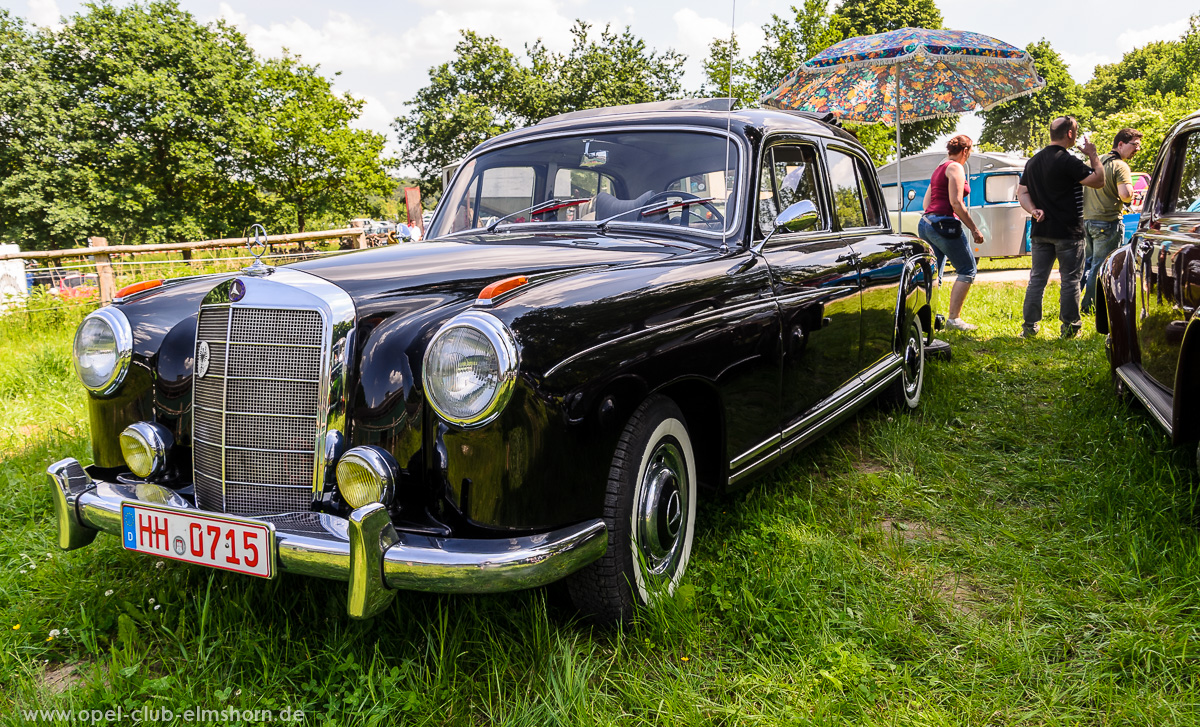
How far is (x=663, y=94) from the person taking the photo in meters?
38.8

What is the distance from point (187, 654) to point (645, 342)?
5.35 ft

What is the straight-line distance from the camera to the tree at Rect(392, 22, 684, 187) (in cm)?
3616

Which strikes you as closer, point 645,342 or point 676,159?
point 645,342

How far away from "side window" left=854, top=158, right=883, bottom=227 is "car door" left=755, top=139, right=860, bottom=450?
72 cm

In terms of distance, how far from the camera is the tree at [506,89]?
119 ft

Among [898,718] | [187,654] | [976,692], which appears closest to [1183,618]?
[976,692]

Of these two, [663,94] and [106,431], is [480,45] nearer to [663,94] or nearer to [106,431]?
[663,94]

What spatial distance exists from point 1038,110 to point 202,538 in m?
57.2

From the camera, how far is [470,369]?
5.93 ft

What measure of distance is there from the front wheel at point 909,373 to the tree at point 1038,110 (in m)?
39.7

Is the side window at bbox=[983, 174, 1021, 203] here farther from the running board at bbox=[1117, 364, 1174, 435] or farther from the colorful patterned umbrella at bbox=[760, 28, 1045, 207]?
the running board at bbox=[1117, 364, 1174, 435]

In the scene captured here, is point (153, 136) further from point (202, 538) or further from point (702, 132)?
point (202, 538)

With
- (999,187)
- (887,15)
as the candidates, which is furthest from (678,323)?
(887,15)

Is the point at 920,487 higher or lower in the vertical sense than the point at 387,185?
lower
